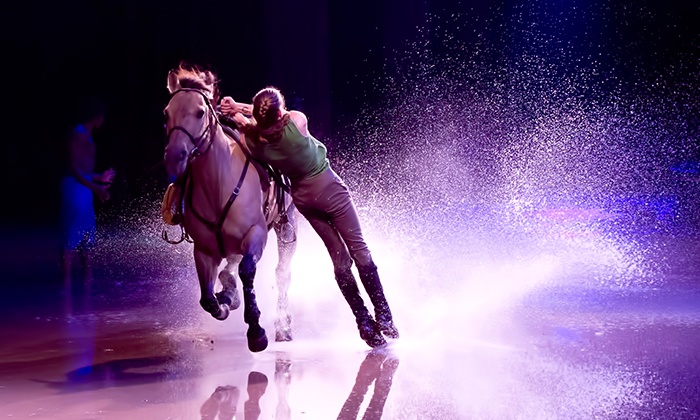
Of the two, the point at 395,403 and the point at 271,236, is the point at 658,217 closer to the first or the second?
the point at 271,236

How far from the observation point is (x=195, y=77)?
5.65 meters

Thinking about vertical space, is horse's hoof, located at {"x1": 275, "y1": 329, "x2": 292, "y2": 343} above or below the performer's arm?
below

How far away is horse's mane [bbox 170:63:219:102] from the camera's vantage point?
5.62m

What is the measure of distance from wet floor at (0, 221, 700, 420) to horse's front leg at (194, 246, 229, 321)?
40cm

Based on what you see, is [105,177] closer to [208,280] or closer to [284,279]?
[284,279]

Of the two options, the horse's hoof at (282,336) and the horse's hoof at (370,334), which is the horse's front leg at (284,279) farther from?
the horse's hoof at (370,334)

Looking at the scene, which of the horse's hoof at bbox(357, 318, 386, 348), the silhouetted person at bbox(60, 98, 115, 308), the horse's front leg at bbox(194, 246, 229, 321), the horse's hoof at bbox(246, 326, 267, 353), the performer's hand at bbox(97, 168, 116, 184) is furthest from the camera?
the performer's hand at bbox(97, 168, 116, 184)

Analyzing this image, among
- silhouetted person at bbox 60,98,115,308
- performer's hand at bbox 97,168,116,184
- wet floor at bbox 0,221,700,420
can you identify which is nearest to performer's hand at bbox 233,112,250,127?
wet floor at bbox 0,221,700,420

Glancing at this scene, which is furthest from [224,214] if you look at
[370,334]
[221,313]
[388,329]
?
[388,329]

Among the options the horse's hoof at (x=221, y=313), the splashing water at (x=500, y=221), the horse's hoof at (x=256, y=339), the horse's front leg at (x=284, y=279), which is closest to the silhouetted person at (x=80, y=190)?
the splashing water at (x=500, y=221)

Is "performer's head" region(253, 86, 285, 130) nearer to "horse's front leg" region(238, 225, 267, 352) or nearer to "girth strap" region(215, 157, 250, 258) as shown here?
"girth strap" region(215, 157, 250, 258)

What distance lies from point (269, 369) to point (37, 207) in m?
17.7

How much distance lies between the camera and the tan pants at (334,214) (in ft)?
20.2

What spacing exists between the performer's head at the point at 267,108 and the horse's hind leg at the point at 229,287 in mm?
1227
